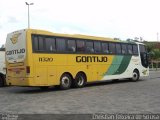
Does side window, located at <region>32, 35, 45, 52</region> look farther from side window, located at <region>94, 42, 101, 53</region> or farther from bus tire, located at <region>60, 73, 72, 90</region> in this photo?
side window, located at <region>94, 42, 101, 53</region>

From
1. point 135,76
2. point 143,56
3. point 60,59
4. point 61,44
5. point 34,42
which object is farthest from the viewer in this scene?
point 143,56

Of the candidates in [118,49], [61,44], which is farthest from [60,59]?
[118,49]

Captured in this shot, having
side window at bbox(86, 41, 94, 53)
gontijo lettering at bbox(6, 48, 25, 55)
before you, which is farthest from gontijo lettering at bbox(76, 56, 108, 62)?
gontijo lettering at bbox(6, 48, 25, 55)

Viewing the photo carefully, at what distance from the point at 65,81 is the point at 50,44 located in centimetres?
220

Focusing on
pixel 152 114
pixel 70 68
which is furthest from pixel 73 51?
pixel 152 114

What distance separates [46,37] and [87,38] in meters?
3.67

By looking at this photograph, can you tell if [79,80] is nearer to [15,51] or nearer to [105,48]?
[105,48]

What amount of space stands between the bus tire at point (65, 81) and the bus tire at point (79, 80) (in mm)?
447

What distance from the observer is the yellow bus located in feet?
61.9

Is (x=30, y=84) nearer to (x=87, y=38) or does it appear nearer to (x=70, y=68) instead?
(x=70, y=68)

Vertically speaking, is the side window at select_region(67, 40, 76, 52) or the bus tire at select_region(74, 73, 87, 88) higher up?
the side window at select_region(67, 40, 76, 52)

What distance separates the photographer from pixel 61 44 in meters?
20.6

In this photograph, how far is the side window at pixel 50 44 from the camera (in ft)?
64.4

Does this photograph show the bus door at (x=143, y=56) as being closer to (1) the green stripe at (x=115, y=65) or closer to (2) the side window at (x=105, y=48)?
(1) the green stripe at (x=115, y=65)
